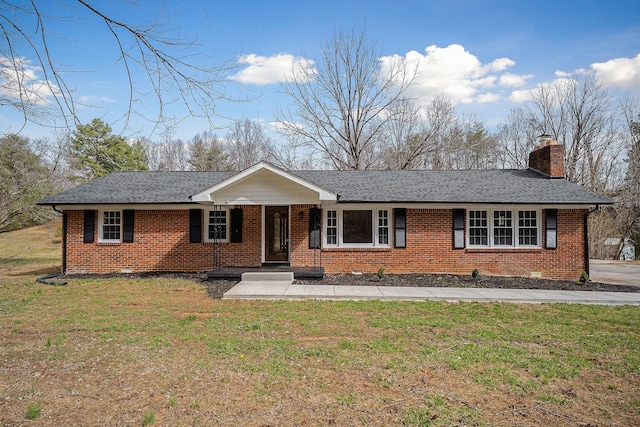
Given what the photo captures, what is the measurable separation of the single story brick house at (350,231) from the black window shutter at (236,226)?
0.12 ft

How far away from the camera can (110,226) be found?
13898 millimetres

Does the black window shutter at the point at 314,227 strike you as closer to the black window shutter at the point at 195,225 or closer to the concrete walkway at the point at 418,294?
the concrete walkway at the point at 418,294

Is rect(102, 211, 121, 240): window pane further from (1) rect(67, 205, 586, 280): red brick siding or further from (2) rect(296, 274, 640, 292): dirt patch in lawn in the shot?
(2) rect(296, 274, 640, 292): dirt patch in lawn

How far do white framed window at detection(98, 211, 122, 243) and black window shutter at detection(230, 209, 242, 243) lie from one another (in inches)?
162

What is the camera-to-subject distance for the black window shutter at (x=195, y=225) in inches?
533

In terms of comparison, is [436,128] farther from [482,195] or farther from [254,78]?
[254,78]

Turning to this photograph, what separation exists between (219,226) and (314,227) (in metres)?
3.45

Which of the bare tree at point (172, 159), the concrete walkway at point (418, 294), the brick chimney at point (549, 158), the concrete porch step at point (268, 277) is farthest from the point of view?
the bare tree at point (172, 159)

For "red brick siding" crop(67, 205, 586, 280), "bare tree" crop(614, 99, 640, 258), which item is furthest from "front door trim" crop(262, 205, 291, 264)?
"bare tree" crop(614, 99, 640, 258)

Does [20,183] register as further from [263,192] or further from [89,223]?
[263,192]

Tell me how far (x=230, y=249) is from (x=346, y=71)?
16.6 metres

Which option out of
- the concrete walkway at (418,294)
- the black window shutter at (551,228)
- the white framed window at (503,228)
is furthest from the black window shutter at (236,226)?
the black window shutter at (551,228)

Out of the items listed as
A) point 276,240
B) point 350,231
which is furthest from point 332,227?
point 276,240

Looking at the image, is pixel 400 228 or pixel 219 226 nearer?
pixel 400 228
